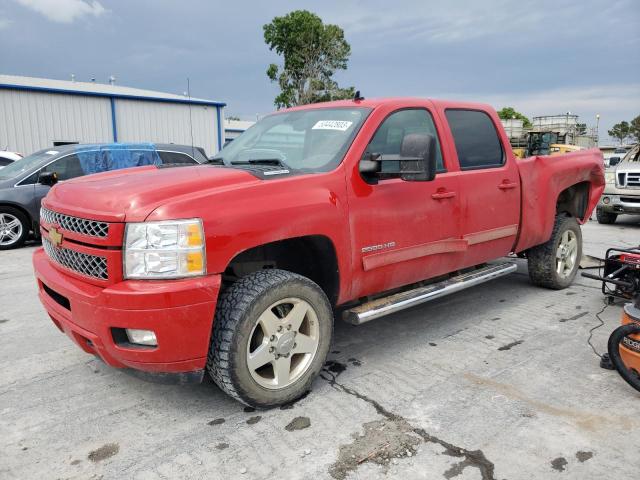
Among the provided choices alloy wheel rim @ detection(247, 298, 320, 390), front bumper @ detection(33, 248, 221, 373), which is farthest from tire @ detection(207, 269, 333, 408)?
front bumper @ detection(33, 248, 221, 373)

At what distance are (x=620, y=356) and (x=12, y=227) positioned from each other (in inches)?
344

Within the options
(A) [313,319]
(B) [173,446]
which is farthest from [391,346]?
(B) [173,446]

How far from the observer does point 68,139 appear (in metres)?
20.5

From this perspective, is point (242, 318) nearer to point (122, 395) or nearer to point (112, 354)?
point (112, 354)

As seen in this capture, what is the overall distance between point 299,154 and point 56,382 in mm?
2230

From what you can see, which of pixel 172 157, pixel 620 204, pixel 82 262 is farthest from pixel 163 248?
pixel 620 204

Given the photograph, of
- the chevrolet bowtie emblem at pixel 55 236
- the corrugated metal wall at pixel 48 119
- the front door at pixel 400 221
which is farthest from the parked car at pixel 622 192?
the corrugated metal wall at pixel 48 119

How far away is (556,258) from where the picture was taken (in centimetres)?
532

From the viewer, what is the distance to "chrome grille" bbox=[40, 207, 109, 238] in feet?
8.51

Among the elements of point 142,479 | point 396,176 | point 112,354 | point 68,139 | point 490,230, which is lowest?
point 142,479

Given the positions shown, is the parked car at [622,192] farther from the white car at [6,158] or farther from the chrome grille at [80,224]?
the white car at [6,158]

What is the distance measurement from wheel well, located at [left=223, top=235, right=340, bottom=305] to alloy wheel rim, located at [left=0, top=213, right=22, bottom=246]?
674 cm

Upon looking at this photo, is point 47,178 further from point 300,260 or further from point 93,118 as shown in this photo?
point 93,118

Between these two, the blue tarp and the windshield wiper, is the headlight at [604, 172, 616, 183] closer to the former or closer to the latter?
the blue tarp
